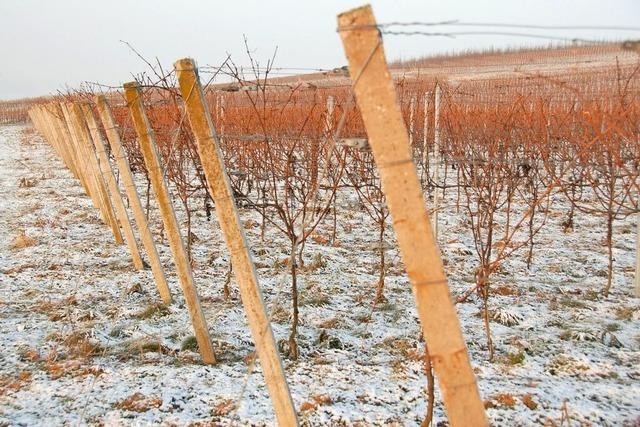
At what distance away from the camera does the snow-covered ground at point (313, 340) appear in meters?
2.55

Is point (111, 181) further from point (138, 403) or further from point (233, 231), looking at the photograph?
point (233, 231)

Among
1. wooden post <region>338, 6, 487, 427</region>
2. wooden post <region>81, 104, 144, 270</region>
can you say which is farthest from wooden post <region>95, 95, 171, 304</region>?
wooden post <region>338, 6, 487, 427</region>

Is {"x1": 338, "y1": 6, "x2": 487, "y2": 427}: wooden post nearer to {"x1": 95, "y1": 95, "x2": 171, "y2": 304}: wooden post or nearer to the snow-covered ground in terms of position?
the snow-covered ground

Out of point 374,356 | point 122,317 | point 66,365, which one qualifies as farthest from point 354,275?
point 66,365

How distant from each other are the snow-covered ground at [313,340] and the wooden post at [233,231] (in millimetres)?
510

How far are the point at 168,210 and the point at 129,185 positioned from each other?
0.99 m

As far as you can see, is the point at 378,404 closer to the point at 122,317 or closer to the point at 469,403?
the point at 469,403

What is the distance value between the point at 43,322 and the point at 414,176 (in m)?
3.59

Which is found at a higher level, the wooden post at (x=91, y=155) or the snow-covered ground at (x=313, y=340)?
the wooden post at (x=91, y=155)

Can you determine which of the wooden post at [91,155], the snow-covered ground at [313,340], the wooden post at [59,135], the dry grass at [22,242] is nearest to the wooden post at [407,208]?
the snow-covered ground at [313,340]

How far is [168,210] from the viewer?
300 cm

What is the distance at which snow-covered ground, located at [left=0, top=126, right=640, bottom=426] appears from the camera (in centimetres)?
255

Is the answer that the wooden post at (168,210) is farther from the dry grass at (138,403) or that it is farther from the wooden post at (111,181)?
the wooden post at (111,181)

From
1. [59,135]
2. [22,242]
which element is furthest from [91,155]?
[59,135]
